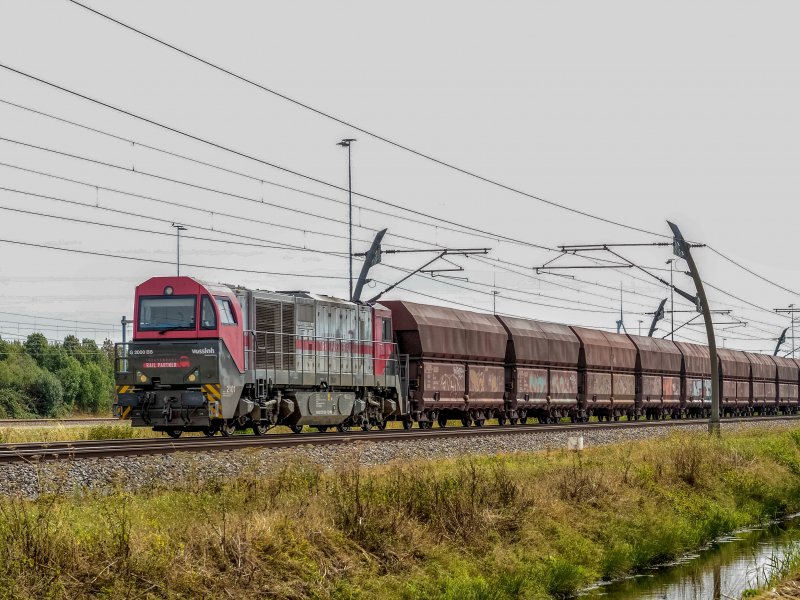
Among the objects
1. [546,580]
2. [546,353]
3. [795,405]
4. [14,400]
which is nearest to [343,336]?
[546,353]

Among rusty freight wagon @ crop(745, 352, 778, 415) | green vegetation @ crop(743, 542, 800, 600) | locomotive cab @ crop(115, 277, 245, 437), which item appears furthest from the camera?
rusty freight wagon @ crop(745, 352, 778, 415)

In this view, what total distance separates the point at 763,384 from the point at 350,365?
49213mm

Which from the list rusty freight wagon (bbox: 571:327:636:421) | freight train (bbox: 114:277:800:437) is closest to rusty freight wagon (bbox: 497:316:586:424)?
freight train (bbox: 114:277:800:437)

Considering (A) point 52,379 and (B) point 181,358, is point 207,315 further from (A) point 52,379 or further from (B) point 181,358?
(A) point 52,379

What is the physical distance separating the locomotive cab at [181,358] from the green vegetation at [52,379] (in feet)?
177

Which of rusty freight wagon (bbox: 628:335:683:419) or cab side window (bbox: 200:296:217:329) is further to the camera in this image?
rusty freight wagon (bbox: 628:335:683:419)

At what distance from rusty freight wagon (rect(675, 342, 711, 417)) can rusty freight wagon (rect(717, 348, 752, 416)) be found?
3.42 ft

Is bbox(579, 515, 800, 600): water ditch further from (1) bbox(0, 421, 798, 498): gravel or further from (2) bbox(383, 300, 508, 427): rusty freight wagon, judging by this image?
(2) bbox(383, 300, 508, 427): rusty freight wagon

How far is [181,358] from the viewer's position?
28.8 m

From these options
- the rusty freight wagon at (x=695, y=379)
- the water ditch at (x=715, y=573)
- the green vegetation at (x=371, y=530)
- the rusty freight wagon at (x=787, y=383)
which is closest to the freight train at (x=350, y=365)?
the rusty freight wagon at (x=695, y=379)

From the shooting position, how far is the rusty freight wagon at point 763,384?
74.6 metres

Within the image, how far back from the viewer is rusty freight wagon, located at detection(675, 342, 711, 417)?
63531 mm

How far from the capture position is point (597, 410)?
2136 inches

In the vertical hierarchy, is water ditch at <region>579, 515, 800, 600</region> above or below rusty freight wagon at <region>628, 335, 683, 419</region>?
below
